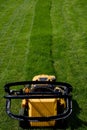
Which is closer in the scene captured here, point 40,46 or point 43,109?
point 43,109

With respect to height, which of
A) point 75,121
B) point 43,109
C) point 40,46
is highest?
point 43,109

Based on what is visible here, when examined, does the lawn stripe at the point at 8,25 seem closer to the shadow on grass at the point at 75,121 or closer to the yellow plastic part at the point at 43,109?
the shadow on grass at the point at 75,121

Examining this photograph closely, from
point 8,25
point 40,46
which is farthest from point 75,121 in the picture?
point 8,25

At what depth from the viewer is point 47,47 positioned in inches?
904

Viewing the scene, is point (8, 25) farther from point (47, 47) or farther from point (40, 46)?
point (47, 47)

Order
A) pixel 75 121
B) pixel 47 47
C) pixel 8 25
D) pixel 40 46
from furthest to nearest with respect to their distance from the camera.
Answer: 1. pixel 8 25
2. pixel 40 46
3. pixel 47 47
4. pixel 75 121

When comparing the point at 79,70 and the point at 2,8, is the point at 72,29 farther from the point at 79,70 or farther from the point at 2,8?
the point at 2,8

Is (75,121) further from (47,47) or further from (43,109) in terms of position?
(47,47)

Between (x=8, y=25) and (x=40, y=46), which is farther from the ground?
(x=40, y=46)

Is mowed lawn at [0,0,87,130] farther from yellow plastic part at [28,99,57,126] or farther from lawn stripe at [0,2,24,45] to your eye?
yellow plastic part at [28,99,57,126]

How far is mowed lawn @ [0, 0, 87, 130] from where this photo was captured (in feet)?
51.3

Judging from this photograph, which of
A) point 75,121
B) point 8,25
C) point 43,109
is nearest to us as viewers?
point 43,109

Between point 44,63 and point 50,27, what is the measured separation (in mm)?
8693

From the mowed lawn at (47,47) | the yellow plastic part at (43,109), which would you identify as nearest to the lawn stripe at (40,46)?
the mowed lawn at (47,47)
